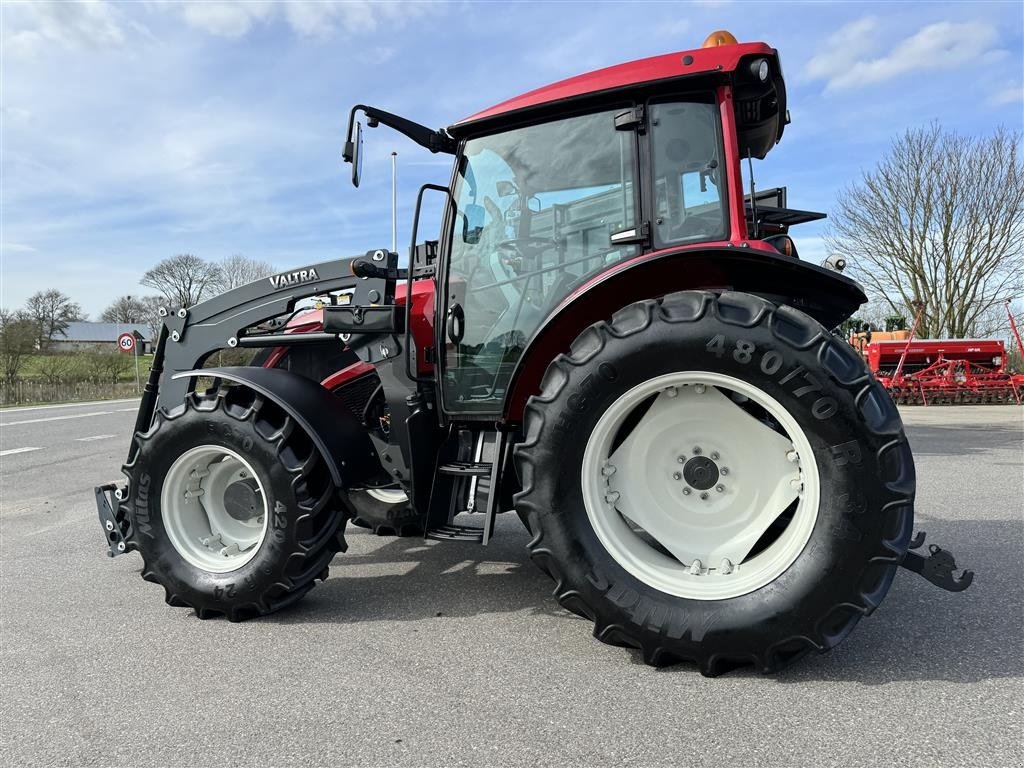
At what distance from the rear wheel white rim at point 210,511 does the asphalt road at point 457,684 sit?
29cm

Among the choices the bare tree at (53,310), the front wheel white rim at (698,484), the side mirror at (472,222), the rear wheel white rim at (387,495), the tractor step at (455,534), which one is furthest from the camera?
the bare tree at (53,310)

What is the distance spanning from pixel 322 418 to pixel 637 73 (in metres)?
2.01

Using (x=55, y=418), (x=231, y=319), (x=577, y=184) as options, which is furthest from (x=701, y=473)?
(x=55, y=418)

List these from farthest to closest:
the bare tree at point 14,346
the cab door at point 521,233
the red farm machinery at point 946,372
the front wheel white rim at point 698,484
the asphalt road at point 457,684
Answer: the bare tree at point 14,346 → the red farm machinery at point 946,372 → the cab door at point 521,233 → the front wheel white rim at point 698,484 → the asphalt road at point 457,684

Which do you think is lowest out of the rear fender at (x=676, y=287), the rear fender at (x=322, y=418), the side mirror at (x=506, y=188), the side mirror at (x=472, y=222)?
the rear fender at (x=322, y=418)

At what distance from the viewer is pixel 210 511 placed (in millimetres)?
3436

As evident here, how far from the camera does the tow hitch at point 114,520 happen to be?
11.5 feet

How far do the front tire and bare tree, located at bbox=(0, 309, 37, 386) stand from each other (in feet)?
83.6

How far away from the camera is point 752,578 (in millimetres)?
2506

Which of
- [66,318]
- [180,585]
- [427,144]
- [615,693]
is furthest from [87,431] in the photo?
[66,318]

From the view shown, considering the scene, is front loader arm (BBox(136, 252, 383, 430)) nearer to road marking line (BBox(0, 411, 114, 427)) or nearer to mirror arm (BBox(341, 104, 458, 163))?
mirror arm (BBox(341, 104, 458, 163))

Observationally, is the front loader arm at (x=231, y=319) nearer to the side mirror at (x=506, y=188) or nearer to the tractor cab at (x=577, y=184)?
the tractor cab at (x=577, y=184)

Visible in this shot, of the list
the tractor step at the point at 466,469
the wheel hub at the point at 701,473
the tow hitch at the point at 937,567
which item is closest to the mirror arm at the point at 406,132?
the tractor step at the point at 466,469

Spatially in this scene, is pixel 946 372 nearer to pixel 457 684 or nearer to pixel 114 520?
pixel 457 684
